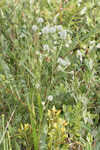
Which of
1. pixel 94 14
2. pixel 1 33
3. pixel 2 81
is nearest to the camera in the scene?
pixel 2 81

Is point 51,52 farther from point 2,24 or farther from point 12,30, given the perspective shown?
point 2,24

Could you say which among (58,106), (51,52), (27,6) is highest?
(27,6)

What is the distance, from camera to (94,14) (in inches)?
61.5

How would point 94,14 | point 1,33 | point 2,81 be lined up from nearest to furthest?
point 2,81, point 1,33, point 94,14

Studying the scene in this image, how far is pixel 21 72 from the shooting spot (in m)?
1.26

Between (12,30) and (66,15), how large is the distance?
492 millimetres

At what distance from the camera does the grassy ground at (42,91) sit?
1074 mm

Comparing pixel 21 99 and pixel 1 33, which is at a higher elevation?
pixel 1 33

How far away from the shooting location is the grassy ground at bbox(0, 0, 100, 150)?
1074 millimetres

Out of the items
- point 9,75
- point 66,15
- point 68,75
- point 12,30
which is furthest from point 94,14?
point 9,75

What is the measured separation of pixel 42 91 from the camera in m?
1.23

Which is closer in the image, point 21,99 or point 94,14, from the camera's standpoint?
point 21,99

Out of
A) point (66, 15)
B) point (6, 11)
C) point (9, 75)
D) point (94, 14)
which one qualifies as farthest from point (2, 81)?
point (94, 14)

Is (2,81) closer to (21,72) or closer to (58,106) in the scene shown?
(21,72)
